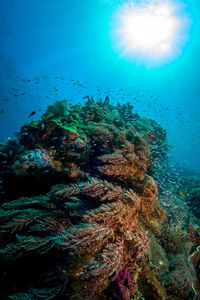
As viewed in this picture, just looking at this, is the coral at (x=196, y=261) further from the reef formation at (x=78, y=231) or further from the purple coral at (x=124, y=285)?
the purple coral at (x=124, y=285)

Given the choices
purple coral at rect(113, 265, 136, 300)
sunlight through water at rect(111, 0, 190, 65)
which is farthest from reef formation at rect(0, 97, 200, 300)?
sunlight through water at rect(111, 0, 190, 65)

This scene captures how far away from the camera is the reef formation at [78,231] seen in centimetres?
192

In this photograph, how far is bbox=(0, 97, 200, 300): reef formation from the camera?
192cm

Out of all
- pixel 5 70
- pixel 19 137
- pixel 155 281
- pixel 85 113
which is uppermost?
pixel 5 70

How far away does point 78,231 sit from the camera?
1949 millimetres

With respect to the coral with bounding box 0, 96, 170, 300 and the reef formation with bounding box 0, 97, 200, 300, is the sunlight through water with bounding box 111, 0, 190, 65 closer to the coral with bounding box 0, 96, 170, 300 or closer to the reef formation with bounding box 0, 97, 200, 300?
the reef formation with bounding box 0, 97, 200, 300

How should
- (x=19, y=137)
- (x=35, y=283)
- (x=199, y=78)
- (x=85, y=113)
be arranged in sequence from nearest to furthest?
(x=35, y=283) → (x=19, y=137) → (x=85, y=113) → (x=199, y=78)

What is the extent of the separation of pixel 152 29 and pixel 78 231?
178 feet

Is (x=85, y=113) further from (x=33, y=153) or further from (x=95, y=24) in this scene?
(x=95, y=24)

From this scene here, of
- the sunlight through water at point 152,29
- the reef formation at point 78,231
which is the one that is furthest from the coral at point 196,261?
the sunlight through water at point 152,29

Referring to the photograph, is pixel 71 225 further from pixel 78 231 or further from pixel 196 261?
pixel 196 261

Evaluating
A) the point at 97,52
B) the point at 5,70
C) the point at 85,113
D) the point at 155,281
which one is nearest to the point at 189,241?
the point at 155,281

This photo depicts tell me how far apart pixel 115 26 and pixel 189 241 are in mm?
66040

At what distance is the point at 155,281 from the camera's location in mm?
2408
